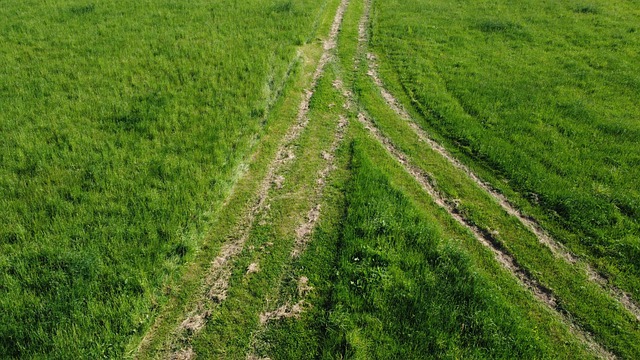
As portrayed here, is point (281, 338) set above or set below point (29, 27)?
below

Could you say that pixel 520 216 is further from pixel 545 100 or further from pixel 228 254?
pixel 228 254

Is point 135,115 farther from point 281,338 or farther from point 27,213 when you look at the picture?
point 281,338

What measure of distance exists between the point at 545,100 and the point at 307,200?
1085 cm

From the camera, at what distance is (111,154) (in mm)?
10625

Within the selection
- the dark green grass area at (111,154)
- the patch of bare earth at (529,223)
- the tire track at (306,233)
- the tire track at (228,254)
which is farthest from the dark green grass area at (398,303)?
the dark green grass area at (111,154)

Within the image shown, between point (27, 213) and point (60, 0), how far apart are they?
21096 millimetres

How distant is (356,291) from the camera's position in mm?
7680

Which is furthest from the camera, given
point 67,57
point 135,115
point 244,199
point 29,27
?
point 29,27

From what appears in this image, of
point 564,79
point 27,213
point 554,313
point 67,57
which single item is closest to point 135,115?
point 27,213

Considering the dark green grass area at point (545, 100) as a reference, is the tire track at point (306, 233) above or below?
below

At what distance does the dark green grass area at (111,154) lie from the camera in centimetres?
692

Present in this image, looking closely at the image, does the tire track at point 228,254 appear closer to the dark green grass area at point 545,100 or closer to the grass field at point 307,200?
the grass field at point 307,200

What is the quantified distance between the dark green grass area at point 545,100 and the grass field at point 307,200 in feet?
0.30

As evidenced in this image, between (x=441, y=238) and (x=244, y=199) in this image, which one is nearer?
(x=441, y=238)
